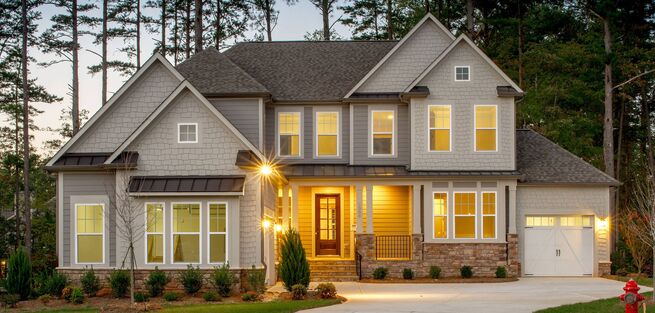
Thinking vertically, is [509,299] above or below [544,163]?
below

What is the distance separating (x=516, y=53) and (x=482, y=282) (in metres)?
18.7

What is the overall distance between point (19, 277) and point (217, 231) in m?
5.67

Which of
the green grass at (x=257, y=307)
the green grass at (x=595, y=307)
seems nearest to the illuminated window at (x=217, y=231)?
the green grass at (x=257, y=307)

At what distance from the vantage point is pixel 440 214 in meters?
30.8

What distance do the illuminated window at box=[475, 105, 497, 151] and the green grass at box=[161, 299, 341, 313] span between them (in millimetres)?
11215

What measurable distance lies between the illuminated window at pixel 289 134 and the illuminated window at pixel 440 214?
544 centimetres

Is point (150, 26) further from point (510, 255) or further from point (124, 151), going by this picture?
point (510, 255)

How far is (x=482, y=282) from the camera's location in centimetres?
2902

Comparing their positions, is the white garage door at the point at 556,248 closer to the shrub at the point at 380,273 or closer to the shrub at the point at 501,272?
the shrub at the point at 501,272

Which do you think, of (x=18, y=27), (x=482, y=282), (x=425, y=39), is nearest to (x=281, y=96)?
(x=425, y=39)

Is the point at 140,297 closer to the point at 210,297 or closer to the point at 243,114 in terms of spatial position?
the point at 210,297

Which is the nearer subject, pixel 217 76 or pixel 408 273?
pixel 408 273

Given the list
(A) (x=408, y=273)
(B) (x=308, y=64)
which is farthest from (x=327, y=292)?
(B) (x=308, y=64)

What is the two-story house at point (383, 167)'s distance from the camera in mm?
27797
